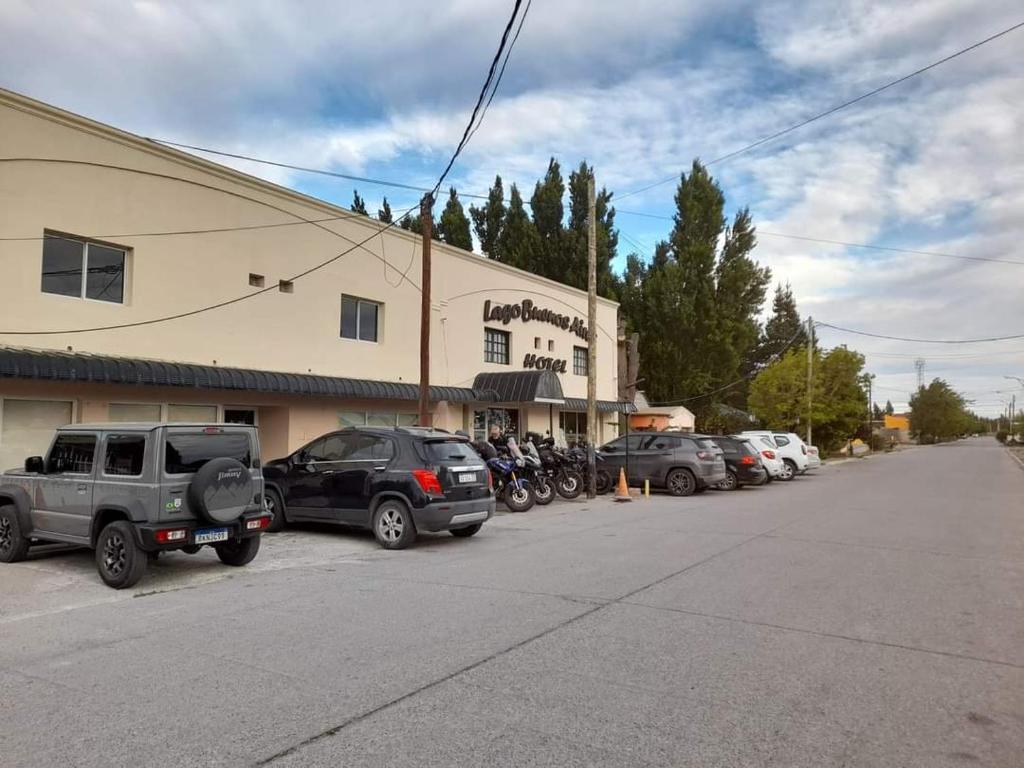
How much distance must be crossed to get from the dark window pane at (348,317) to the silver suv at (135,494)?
34.5 feet

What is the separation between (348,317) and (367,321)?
79 cm

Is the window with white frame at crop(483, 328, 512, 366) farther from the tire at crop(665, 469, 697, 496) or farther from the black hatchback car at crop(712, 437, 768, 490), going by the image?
the black hatchback car at crop(712, 437, 768, 490)

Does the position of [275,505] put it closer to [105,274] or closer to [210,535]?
[210,535]

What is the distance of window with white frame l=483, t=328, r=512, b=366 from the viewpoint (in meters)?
25.0

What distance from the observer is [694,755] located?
3771 mm

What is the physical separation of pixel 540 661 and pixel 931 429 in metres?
113

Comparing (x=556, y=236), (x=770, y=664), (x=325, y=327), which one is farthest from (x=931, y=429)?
(x=770, y=664)

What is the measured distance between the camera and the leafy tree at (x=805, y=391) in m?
41.2

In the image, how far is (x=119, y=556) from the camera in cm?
808

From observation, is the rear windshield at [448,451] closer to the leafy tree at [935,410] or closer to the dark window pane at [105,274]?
the dark window pane at [105,274]

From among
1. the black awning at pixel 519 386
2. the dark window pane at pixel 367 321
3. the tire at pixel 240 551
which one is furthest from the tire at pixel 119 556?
the black awning at pixel 519 386

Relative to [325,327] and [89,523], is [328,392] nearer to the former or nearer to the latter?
[325,327]

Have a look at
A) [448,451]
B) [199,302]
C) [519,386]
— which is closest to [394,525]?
[448,451]

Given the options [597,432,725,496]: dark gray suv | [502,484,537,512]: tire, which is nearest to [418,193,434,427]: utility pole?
[502,484,537,512]: tire
